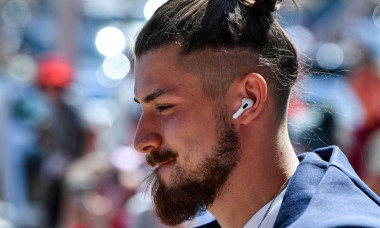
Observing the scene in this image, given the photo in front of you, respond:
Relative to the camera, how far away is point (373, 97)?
17.2 ft

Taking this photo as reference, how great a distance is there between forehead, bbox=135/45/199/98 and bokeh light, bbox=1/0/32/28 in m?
7.95

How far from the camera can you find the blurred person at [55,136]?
6559 mm

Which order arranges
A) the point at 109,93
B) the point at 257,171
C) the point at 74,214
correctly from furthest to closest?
the point at 109,93, the point at 74,214, the point at 257,171

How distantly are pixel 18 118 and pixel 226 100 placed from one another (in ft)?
19.0

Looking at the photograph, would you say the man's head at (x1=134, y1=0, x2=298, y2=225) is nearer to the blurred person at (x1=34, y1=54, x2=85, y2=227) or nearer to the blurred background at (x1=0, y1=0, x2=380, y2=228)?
the blurred background at (x1=0, y1=0, x2=380, y2=228)

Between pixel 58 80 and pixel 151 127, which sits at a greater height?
pixel 151 127

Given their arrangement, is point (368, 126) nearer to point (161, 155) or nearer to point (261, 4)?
point (261, 4)

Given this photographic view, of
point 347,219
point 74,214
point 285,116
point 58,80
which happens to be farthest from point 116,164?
point 347,219

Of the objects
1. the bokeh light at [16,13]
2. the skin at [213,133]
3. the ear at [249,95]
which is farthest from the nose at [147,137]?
the bokeh light at [16,13]

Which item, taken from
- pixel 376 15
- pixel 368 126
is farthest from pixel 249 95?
pixel 376 15

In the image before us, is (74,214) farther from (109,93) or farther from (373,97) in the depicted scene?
(109,93)

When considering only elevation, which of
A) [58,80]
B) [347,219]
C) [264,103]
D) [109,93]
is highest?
[264,103]

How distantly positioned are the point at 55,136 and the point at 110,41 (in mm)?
2361

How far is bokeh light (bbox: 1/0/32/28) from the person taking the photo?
32.6 feet
